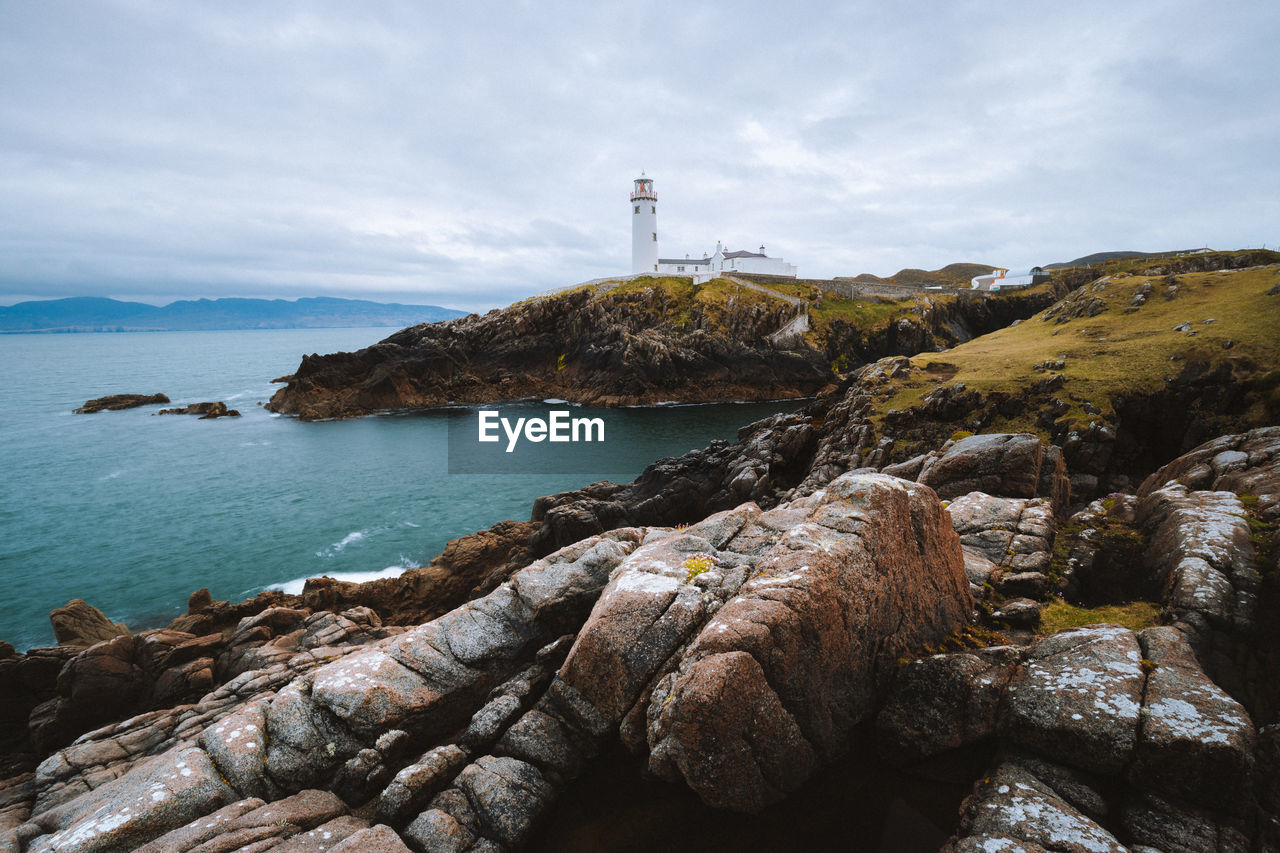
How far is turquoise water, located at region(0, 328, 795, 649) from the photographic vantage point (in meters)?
32.4

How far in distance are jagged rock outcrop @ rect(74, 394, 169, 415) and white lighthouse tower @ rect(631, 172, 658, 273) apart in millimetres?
93328

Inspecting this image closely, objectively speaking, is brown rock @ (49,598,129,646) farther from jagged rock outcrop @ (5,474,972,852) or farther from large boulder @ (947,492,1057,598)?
large boulder @ (947,492,1057,598)

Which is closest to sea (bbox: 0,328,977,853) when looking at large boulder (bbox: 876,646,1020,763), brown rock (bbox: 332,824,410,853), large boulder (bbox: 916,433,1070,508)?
large boulder (bbox: 876,646,1020,763)

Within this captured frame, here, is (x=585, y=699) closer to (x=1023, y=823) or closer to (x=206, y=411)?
(x=1023, y=823)

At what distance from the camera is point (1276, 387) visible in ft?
87.0

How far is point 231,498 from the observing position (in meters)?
46.5

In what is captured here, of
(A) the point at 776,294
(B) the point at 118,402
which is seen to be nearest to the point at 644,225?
(A) the point at 776,294

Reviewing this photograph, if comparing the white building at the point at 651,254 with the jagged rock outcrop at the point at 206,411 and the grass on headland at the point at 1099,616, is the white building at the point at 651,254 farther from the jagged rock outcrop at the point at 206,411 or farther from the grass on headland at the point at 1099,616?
the grass on headland at the point at 1099,616

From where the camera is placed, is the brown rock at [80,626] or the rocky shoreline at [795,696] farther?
the brown rock at [80,626]

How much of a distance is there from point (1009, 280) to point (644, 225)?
271 feet

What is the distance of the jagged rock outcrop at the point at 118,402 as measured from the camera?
86.8m

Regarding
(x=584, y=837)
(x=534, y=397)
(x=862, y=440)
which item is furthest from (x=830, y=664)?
(x=534, y=397)

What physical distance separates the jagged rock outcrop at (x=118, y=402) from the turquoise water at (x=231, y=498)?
13.6 ft

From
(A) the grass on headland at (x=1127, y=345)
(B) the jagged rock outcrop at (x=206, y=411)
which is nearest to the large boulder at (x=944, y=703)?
(A) the grass on headland at (x=1127, y=345)
